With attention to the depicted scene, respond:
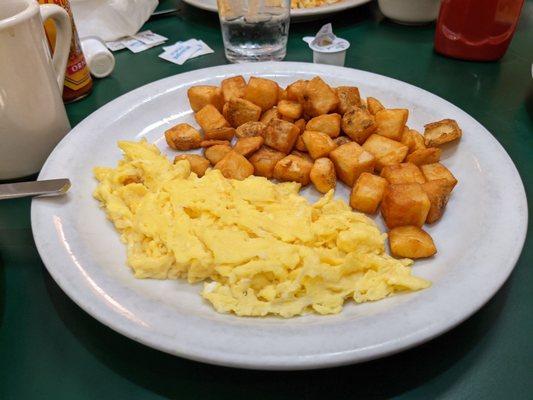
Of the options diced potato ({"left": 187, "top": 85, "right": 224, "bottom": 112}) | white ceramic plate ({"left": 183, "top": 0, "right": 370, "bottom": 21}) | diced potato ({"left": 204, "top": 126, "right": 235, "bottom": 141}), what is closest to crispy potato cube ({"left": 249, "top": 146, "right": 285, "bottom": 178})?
diced potato ({"left": 204, "top": 126, "right": 235, "bottom": 141})

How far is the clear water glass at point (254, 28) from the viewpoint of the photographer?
159 cm

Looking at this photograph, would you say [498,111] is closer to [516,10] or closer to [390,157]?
[516,10]

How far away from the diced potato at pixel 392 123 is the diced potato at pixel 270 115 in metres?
0.26

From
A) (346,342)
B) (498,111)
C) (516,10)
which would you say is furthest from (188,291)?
(516,10)

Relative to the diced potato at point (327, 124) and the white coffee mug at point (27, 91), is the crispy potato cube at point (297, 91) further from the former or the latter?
the white coffee mug at point (27, 91)

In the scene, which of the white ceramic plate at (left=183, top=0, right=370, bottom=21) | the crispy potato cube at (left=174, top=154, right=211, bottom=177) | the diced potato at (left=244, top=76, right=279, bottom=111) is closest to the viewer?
the crispy potato cube at (left=174, top=154, right=211, bottom=177)

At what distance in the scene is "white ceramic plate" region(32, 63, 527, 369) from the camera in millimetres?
635

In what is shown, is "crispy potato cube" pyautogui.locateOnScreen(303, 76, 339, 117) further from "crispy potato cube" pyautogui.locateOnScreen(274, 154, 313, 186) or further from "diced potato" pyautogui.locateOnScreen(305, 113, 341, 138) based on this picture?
"crispy potato cube" pyautogui.locateOnScreen(274, 154, 313, 186)

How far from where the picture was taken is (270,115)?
1229 millimetres

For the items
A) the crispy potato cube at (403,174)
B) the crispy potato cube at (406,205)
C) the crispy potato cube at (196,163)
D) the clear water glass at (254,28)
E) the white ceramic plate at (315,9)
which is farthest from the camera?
the white ceramic plate at (315,9)

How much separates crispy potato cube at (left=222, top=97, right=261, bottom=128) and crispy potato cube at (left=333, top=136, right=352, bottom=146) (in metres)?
0.22

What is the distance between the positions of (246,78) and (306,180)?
44cm

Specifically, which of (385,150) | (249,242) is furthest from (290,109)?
(249,242)

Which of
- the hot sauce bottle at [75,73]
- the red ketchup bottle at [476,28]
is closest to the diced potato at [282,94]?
the hot sauce bottle at [75,73]
